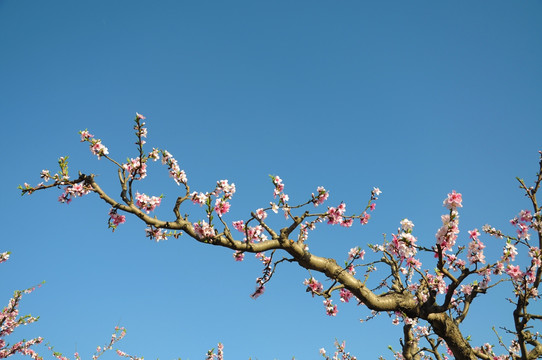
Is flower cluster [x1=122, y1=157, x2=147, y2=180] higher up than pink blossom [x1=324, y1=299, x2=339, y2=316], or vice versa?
flower cluster [x1=122, y1=157, x2=147, y2=180]

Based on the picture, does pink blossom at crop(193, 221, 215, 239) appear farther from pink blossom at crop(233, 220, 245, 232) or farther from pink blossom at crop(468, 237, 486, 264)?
pink blossom at crop(468, 237, 486, 264)

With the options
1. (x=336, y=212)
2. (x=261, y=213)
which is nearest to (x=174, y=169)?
(x=261, y=213)

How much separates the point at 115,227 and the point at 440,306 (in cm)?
664

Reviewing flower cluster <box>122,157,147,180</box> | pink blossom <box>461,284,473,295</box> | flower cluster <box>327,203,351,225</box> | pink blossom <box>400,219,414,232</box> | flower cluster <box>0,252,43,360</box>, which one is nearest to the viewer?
pink blossom <box>400,219,414,232</box>

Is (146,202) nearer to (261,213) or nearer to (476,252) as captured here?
(261,213)

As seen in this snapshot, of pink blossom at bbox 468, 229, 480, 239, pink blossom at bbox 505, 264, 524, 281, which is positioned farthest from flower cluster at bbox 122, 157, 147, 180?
pink blossom at bbox 505, 264, 524, 281

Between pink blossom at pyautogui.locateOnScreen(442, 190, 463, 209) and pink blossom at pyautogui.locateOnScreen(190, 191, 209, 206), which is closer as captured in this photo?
pink blossom at pyautogui.locateOnScreen(442, 190, 463, 209)

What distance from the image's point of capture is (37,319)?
11609 mm

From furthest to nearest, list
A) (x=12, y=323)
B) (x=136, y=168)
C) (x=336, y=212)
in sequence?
(x=12, y=323) < (x=336, y=212) < (x=136, y=168)

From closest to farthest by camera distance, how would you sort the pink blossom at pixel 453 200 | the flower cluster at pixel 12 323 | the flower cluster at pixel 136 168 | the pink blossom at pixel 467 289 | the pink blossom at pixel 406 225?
the pink blossom at pixel 453 200
the pink blossom at pixel 406 225
the flower cluster at pixel 136 168
the pink blossom at pixel 467 289
the flower cluster at pixel 12 323

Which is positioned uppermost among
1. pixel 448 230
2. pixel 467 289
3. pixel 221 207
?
pixel 221 207

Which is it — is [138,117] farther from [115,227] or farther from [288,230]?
[288,230]

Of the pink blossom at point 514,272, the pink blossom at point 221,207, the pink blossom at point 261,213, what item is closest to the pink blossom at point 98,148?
the pink blossom at point 221,207

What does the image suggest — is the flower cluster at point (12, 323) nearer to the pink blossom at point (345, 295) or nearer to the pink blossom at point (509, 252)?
the pink blossom at point (345, 295)
